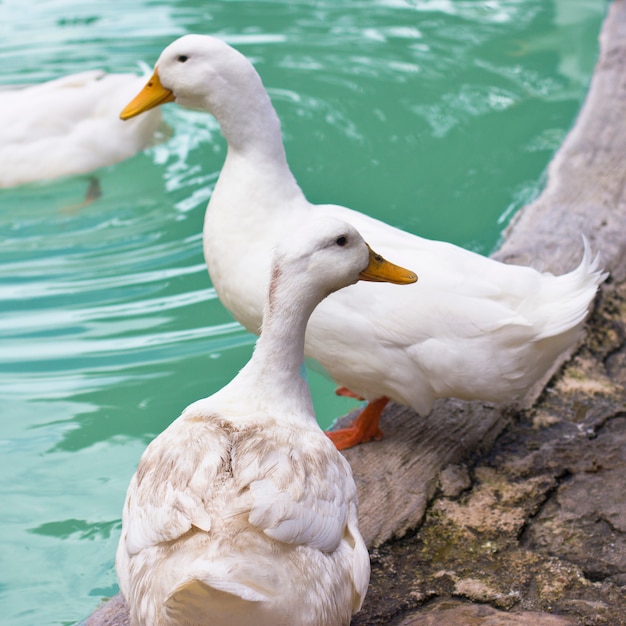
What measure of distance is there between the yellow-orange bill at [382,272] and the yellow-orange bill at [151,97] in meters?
1.02

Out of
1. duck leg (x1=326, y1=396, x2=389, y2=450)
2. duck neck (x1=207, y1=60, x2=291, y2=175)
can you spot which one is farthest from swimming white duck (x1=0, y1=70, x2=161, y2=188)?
duck leg (x1=326, y1=396, x2=389, y2=450)

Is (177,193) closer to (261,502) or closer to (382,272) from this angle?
(382,272)

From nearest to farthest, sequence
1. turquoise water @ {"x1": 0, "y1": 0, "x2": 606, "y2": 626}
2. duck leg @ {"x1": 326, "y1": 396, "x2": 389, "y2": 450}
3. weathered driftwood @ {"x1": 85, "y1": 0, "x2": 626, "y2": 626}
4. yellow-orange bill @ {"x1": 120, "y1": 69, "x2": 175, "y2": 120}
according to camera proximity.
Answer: weathered driftwood @ {"x1": 85, "y1": 0, "x2": 626, "y2": 626}, duck leg @ {"x1": 326, "y1": 396, "x2": 389, "y2": 450}, yellow-orange bill @ {"x1": 120, "y1": 69, "x2": 175, "y2": 120}, turquoise water @ {"x1": 0, "y1": 0, "x2": 606, "y2": 626}

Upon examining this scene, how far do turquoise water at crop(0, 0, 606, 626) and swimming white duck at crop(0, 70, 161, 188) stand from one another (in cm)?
13

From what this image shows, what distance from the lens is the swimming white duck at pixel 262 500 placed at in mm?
1529

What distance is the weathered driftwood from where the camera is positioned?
7.59ft

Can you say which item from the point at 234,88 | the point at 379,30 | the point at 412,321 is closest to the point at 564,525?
the point at 412,321

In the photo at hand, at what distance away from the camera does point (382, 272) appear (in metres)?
2.02

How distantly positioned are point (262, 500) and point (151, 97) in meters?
1.55

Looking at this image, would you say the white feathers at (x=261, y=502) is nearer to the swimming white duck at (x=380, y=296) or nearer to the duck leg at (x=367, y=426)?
the swimming white duck at (x=380, y=296)

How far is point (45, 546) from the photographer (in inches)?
106

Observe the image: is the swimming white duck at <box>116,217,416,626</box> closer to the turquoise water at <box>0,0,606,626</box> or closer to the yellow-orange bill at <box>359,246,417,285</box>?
the yellow-orange bill at <box>359,246,417,285</box>

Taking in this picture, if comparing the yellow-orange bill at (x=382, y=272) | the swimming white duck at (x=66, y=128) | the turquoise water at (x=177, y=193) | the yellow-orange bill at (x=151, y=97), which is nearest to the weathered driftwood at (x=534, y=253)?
the turquoise water at (x=177, y=193)

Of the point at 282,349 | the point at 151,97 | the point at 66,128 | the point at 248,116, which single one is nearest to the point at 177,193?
the point at 66,128
